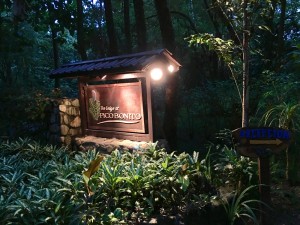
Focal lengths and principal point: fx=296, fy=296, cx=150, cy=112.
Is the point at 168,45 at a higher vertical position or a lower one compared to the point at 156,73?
higher

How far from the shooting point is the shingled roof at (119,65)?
16.9ft

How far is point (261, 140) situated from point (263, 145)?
0.08m

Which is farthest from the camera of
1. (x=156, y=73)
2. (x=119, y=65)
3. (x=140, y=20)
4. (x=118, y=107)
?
(x=140, y=20)

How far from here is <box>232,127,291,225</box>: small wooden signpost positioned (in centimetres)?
390

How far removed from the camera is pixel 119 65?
550cm

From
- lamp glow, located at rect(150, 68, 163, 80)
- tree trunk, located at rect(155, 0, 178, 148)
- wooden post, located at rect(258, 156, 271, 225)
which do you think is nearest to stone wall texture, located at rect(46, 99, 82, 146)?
tree trunk, located at rect(155, 0, 178, 148)

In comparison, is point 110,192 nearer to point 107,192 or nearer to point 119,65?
point 107,192

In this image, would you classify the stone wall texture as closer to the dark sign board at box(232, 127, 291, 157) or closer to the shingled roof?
the shingled roof

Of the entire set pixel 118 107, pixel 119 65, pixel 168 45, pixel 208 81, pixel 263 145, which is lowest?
pixel 263 145

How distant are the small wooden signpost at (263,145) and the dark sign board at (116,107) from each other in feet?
6.96

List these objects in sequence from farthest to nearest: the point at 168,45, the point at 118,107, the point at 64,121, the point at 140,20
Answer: the point at 140,20, the point at 168,45, the point at 64,121, the point at 118,107

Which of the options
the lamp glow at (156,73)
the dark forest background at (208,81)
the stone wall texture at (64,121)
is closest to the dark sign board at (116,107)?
the lamp glow at (156,73)

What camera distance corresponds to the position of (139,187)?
13.1ft

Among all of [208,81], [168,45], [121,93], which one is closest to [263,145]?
[121,93]
